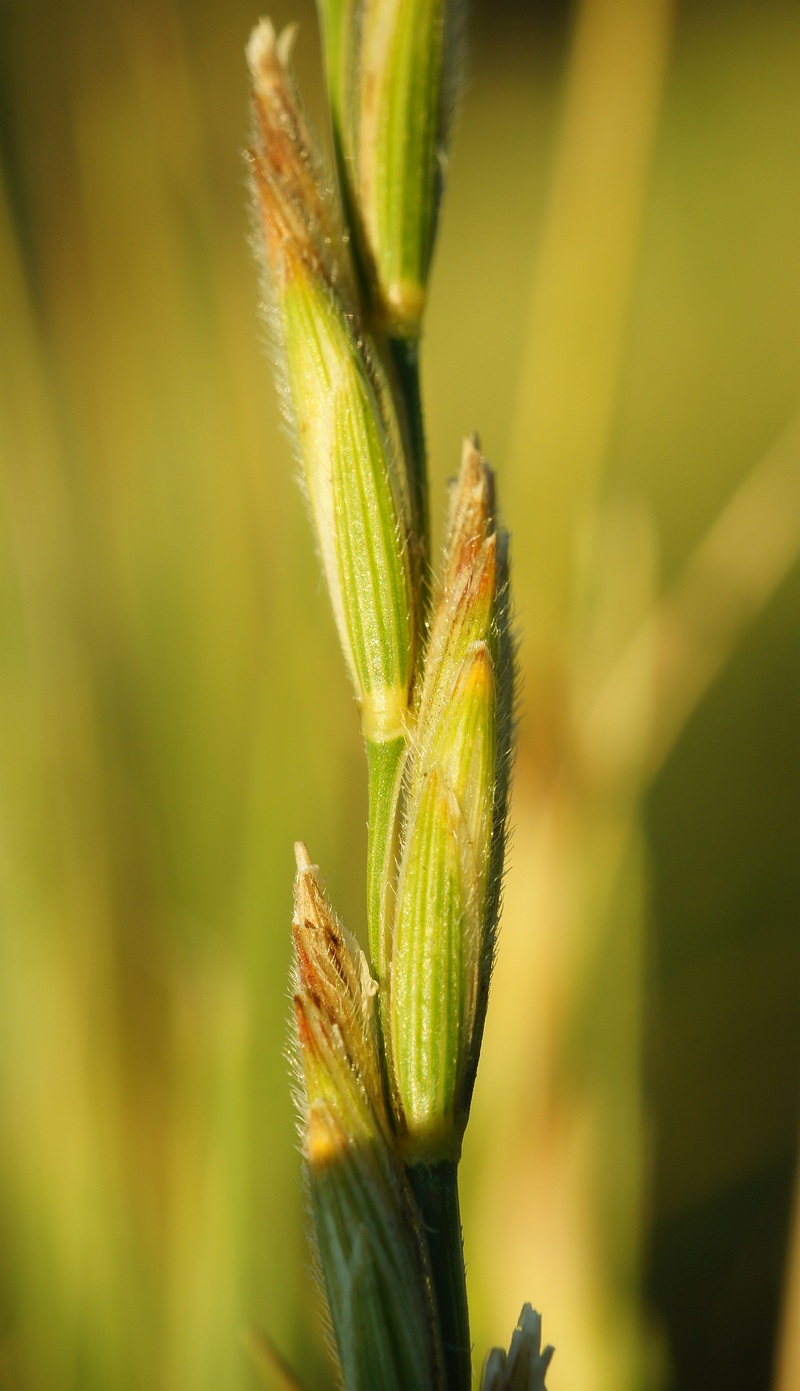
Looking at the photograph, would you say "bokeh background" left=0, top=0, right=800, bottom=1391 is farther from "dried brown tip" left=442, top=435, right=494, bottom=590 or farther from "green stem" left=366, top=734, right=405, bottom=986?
"dried brown tip" left=442, top=435, right=494, bottom=590

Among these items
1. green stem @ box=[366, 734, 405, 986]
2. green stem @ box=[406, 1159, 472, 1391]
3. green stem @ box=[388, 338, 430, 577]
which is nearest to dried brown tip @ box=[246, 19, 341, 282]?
green stem @ box=[388, 338, 430, 577]

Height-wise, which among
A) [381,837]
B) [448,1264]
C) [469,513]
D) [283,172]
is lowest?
[448,1264]

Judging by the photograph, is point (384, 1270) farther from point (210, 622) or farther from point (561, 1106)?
point (210, 622)

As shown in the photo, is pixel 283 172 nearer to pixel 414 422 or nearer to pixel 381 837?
pixel 414 422

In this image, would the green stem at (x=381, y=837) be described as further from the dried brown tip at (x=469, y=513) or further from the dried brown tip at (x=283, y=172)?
the dried brown tip at (x=283, y=172)

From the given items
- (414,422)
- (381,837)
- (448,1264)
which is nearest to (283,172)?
(414,422)

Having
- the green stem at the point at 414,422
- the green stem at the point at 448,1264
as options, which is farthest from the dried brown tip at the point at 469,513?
the green stem at the point at 448,1264
